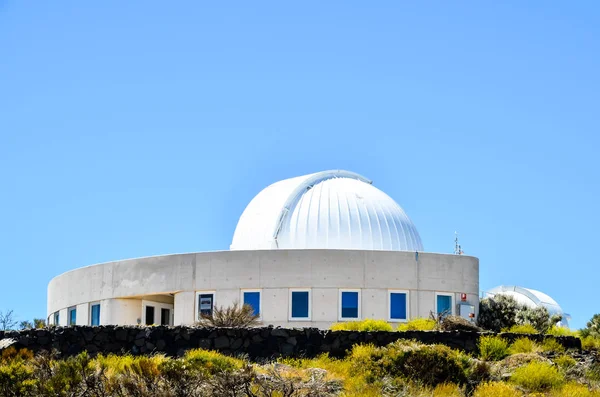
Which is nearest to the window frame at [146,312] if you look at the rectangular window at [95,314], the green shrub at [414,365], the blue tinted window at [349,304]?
the rectangular window at [95,314]

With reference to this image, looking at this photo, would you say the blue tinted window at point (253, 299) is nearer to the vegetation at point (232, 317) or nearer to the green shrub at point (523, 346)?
the vegetation at point (232, 317)

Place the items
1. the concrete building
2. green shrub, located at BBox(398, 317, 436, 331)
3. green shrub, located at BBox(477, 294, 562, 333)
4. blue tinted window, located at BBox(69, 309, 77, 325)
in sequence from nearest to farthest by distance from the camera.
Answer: green shrub, located at BBox(398, 317, 436, 331) < the concrete building < green shrub, located at BBox(477, 294, 562, 333) < blue tinted window, located at BBox(69, 309, 77, 325)

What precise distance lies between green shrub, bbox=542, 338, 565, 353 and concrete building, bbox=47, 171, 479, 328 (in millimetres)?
9710

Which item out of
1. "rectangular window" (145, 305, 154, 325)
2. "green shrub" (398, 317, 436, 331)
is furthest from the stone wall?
"rectangular window" (145, 305, 154, 325)

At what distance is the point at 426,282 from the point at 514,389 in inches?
586

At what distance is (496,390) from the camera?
25750mm

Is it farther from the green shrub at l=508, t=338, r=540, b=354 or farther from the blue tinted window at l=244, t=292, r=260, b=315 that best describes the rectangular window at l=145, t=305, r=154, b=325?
the green shrub at l=508, t=338, r=540, b=354

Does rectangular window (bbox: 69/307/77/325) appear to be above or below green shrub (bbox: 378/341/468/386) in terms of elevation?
above

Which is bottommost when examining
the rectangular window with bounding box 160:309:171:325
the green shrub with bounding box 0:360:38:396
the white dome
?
the green shrub with bounding box 0:360:38:396

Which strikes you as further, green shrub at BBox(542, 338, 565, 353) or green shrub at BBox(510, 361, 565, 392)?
green shrub at BBox(542, 338, 565, 353)

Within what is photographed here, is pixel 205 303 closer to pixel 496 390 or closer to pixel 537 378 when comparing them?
pixel 537 378

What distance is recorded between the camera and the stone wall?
97.1 ft

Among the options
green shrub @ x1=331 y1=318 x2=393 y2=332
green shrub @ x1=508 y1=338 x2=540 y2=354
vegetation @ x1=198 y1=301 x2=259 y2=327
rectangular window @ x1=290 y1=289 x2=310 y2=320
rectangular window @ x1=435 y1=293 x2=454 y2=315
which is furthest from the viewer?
rectangular window @ x1=435 y1=293 x2=454 y2=315

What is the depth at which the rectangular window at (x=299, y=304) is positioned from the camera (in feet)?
132
